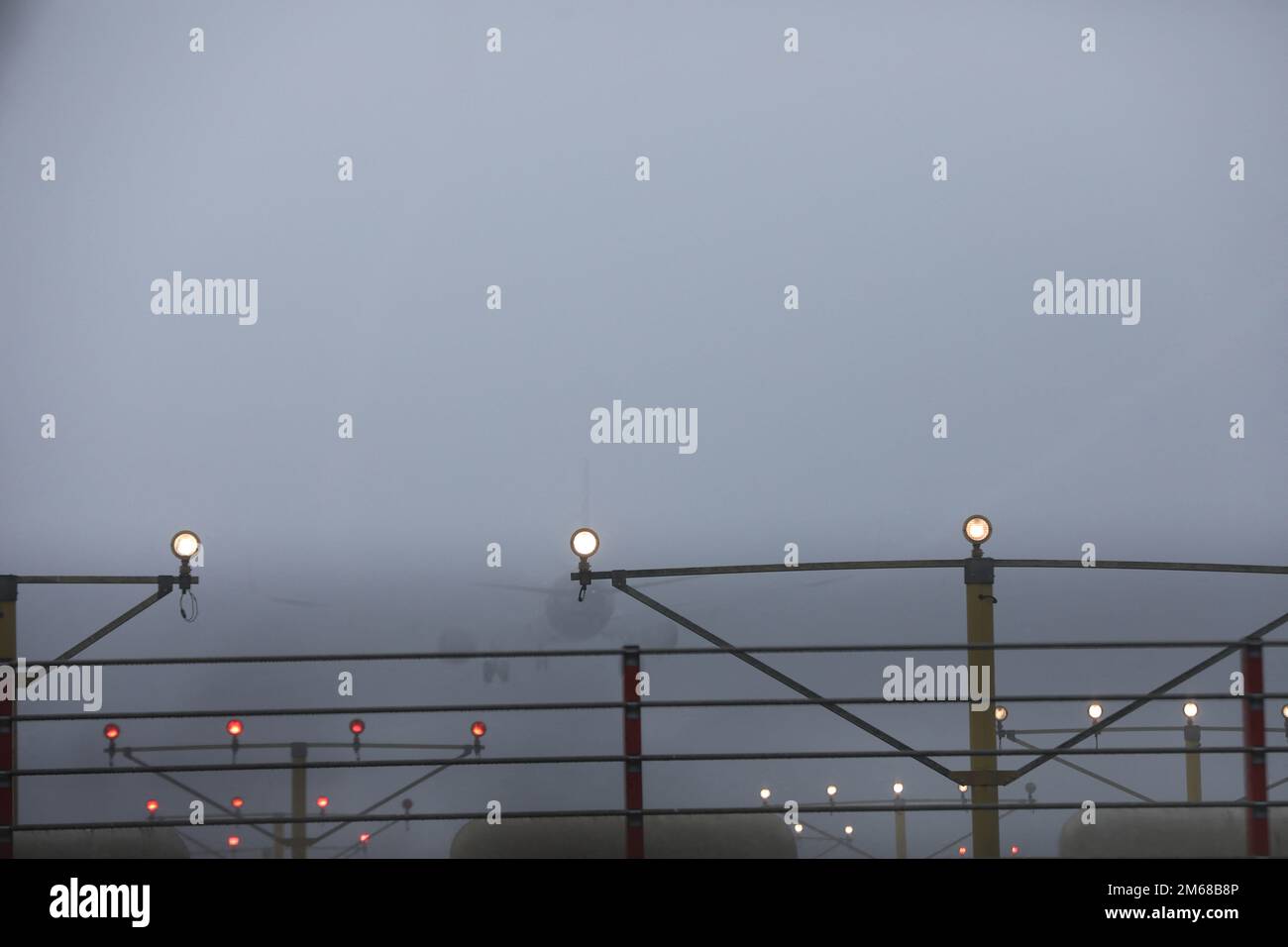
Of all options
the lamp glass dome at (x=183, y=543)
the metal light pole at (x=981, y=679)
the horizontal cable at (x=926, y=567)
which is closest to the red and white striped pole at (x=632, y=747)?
the horizontal cable at (x=926, y=567)

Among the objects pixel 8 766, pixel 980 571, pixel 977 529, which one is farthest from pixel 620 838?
pixel 8 766

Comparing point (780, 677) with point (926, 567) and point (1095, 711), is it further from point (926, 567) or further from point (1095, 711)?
point (1095, 711)

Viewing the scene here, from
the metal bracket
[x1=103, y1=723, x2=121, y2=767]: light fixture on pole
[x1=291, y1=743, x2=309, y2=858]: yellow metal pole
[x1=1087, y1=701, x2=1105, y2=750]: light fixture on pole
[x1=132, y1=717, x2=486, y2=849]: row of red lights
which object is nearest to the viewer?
the metal bracket

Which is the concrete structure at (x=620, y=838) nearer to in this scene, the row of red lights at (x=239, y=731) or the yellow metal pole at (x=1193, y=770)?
the row of red lights at (x=239, y=731)

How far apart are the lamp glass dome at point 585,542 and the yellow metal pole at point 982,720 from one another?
5.42 ft

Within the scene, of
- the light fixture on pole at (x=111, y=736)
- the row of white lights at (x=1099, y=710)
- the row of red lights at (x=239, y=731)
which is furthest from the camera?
the light fixture on pole at (x=111, y=736)

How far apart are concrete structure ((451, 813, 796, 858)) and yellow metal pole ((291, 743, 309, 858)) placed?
3.71 feet

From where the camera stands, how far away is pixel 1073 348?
6.66 metres

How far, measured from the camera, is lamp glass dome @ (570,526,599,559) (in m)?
4.88

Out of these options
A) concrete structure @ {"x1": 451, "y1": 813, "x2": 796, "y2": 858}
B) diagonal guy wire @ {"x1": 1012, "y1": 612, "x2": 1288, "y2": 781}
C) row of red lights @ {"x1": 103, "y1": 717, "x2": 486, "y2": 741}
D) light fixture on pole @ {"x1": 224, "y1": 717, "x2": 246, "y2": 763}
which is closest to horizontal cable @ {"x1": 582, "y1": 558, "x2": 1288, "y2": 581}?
diagonal guy wire @ {"x1": 1012, "y1": 612, "x2": 1288, "y2": 781}

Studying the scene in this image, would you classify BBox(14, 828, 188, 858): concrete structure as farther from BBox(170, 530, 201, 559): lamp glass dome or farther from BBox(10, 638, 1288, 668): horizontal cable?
BBox(170, 530, 201, 559): lamp glass dome

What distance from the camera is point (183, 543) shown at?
516 cm

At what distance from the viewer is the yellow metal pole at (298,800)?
230 inches
